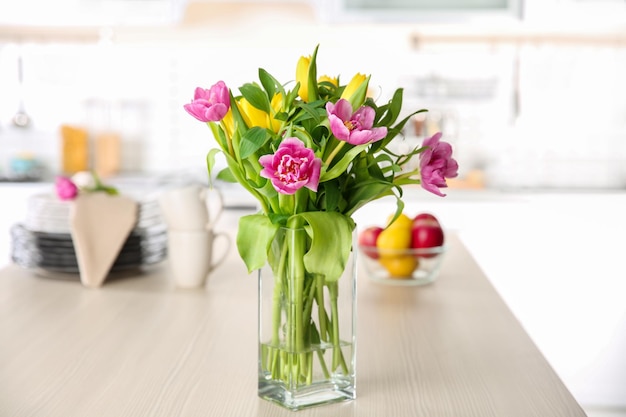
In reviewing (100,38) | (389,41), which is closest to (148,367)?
(389,41)

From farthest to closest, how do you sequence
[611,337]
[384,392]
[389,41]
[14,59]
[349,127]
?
1. [14,59]
2. [389,41]
3. [611,337]
4. [384,392]
5. [349,127]

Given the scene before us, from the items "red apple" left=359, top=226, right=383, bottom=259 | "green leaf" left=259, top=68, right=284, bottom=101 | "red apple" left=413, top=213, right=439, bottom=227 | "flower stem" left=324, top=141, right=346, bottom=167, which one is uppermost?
"green leaf" left=259, top=68, right=284, bottom=101

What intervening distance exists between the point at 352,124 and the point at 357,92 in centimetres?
4

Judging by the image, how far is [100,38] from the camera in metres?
4.36

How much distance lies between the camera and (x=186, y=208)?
4.88 ft

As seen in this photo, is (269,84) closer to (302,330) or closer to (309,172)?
(309,172)

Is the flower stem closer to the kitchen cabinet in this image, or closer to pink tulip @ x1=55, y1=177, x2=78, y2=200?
pink tulip @ x1=55, y1=177, x2=78, y2=200

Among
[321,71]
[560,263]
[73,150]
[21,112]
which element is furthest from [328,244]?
[21,112]

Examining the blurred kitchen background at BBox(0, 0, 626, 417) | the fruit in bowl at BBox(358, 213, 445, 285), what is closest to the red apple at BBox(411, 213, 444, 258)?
the fruit in bowl at BBox(358, 213, 445, 285)

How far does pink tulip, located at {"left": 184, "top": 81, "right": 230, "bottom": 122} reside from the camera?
2.80 ft

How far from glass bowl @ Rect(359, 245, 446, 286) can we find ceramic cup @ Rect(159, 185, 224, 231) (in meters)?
0.35

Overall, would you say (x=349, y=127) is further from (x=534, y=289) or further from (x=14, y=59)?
(x=14, y=59)

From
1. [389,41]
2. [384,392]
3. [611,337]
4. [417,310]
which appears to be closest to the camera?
[384,392]

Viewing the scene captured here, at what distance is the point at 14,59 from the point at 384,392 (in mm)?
4014
